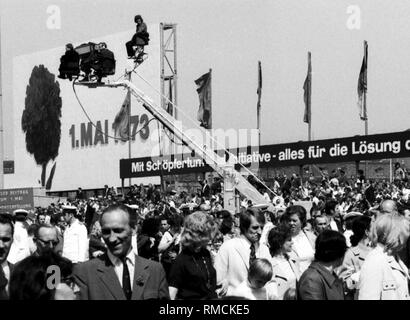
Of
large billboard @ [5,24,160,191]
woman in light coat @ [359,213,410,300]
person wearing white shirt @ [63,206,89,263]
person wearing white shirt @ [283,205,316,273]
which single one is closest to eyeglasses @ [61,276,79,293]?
woman in light coat @ [359,213,410,300]

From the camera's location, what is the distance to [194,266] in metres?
7.83

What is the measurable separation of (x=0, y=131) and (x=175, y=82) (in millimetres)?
26436

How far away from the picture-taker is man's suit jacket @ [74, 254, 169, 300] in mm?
6145

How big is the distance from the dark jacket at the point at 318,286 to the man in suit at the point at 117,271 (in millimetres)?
1066

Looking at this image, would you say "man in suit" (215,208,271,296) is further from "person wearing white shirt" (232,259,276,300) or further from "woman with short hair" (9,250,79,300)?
"woman with short hair" (9,250,79,300)

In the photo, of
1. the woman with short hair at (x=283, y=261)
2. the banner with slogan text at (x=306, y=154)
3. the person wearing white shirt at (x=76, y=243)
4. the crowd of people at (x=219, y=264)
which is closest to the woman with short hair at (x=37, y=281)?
the crowd of people at (x=219, y=264)

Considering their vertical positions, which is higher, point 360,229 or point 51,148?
point 51,148

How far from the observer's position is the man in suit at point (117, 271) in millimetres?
6156

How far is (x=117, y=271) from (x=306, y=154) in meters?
27.4

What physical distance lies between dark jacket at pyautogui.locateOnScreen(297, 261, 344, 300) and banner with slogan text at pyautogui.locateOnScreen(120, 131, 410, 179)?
2249 cm

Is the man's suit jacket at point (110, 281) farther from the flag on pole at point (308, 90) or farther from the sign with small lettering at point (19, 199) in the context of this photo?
the flag on pole at point (308, 90)
